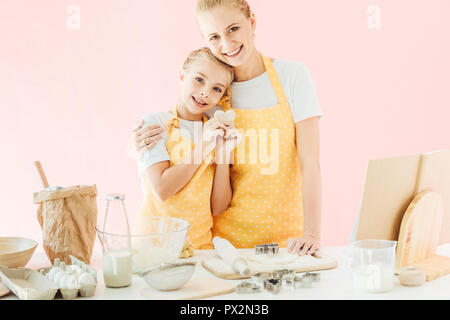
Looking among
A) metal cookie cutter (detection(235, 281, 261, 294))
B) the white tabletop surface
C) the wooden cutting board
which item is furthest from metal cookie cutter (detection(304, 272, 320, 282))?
the wooden cutting board

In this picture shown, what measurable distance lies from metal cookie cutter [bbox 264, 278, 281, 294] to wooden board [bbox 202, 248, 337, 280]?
95 millimetres

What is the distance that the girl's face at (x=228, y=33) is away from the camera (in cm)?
158

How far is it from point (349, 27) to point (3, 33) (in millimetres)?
2176

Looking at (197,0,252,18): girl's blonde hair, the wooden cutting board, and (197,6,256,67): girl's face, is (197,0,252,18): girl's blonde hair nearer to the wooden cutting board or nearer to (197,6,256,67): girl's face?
(197,6,256,67): girl's face

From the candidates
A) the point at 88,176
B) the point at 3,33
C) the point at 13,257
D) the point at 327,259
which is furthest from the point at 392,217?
the point at 3,33

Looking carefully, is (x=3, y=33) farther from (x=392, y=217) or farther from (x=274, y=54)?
(x=392, y=217)

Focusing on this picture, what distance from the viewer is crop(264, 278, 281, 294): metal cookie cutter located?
1.08 meters

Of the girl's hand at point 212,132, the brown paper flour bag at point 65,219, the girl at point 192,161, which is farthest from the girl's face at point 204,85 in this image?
the brown paper flour bag at point 65,219

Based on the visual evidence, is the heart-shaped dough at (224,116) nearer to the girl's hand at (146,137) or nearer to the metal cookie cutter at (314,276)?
A: the girl's hand at (146,137)

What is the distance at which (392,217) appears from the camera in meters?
1.25

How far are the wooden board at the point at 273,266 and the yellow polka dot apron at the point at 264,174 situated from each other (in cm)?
42
